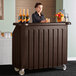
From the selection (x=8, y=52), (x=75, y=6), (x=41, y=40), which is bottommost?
(x=8, y=52)

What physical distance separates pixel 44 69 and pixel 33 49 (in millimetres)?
665

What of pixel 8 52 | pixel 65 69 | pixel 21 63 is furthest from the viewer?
pixel 8 52

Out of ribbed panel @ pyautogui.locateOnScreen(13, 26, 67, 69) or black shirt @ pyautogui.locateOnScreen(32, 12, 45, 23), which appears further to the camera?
black shirt @ pyautogui.locateOnScreen(32, 12, 45, 23)

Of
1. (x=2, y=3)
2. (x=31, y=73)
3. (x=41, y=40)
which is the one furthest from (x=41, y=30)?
(x=2, y=3)

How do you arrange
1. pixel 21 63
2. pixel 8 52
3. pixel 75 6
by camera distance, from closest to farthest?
pixel 21 63
pixel 8 52
pixel 75 6

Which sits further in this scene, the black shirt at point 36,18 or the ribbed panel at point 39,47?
the black shirt at point 36,18

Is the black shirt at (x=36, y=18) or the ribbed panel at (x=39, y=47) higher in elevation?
the black shirt at (x=36, y=18)

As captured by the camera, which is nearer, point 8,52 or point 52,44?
point 52,44

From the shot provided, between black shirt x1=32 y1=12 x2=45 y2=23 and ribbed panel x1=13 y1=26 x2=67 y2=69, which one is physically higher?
black shirt x1=32 y1=12 x2=45 y2=23

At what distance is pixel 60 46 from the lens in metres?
4.79

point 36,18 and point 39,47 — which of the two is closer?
point 39,47

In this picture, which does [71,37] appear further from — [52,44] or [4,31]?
[4,31]

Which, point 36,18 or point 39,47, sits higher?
point 36,18

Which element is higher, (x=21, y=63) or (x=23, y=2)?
(x=23, y=2)
